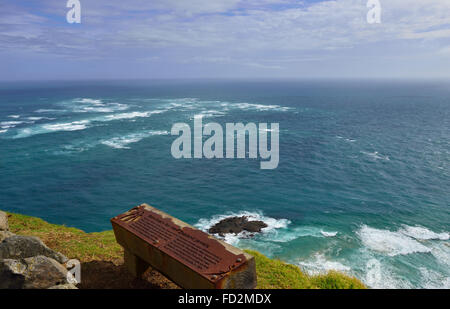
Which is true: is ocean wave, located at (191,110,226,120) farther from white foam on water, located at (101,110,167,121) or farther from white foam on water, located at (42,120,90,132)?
white foam on water, located at (42,120,90,132)

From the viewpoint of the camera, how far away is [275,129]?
82.1m

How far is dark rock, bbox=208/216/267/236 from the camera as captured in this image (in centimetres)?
3428

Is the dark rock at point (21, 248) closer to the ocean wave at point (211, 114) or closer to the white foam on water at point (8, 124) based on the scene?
the white foam on water at point (8, 124)

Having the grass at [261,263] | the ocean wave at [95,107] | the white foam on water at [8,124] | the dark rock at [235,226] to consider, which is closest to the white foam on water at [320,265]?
the dark rock at [235,226]

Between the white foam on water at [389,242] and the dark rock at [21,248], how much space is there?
31139mm

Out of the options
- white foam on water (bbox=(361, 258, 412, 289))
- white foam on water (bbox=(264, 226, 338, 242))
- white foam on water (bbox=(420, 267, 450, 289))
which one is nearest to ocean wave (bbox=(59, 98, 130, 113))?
white foam on water (bbox=(264, 226, 338, 242))

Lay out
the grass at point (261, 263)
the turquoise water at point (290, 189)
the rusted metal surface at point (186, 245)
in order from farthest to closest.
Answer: the turquoise water at point (290, 189), the grass at point (261, 263), the rusted metal surface at point (186, 245)

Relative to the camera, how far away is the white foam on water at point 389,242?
30797 millimetres

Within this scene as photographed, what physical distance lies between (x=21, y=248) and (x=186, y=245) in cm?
577

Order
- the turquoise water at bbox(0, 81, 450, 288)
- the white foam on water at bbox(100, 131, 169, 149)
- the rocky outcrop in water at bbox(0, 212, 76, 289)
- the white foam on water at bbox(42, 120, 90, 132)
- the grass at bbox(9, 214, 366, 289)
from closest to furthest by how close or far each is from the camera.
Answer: the rocky outcrop in water at bbox(0, 212, 76, 289)
the grass at bbox(9, 214, 366, 289)
the turquoise water at bbox(0, 81, 450, 288)
the white foam on water at bbox(100, 131, 169, 149)
the white foam on water at bbox(42, 120, 90, 132)

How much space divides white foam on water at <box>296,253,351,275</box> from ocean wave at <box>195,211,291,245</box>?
615 cm

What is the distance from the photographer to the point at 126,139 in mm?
68625
